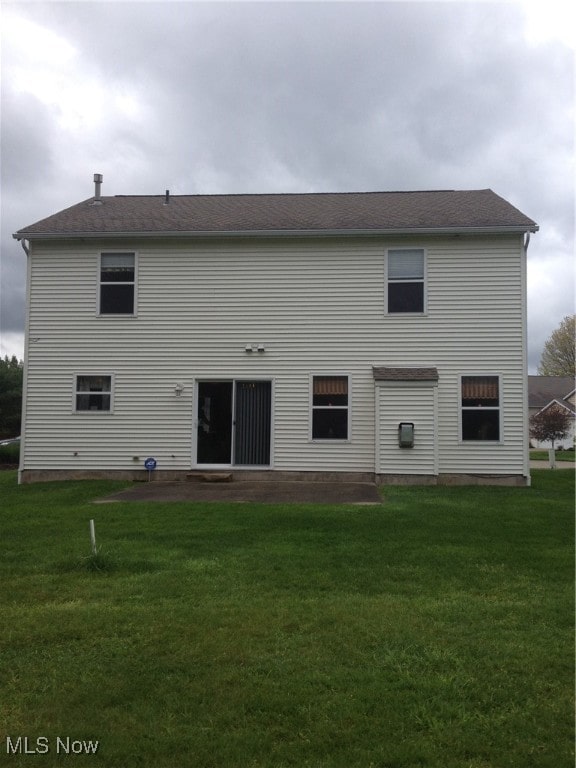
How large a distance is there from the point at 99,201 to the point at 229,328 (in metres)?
5.53

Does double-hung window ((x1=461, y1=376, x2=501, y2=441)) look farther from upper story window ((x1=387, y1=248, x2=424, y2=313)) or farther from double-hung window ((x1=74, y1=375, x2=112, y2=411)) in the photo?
double-hung window ((x1=74, y1=375, x2=112, y2=411))

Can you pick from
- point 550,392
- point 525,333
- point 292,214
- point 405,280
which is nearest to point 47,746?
point 405,280

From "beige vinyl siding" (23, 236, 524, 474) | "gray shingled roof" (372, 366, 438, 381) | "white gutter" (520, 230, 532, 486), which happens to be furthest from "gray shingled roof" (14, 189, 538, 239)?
"gray shingled roof" (372, 366, 438, 381)

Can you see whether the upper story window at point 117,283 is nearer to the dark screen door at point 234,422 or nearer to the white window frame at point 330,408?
the dark screen door at point 234,422

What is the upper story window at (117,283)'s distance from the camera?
46.1 ft

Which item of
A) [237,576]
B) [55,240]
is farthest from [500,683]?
[55,240]

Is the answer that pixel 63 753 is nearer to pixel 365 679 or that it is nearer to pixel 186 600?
pixel 365 679

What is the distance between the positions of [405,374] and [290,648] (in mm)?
9316

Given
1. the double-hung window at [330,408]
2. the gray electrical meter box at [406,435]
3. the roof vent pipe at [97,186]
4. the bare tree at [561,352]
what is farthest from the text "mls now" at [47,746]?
the bare tree at [561,352]

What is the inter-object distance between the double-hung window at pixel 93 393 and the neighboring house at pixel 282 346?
4 cm

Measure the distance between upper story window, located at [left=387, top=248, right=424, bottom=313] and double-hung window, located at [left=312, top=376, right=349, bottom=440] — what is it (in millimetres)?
1985

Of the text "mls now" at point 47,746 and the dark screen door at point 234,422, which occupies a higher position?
the dark screen door at point 234,422

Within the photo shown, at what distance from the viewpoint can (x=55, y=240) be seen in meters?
14.1

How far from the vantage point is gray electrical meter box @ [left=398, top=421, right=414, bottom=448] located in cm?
1270
